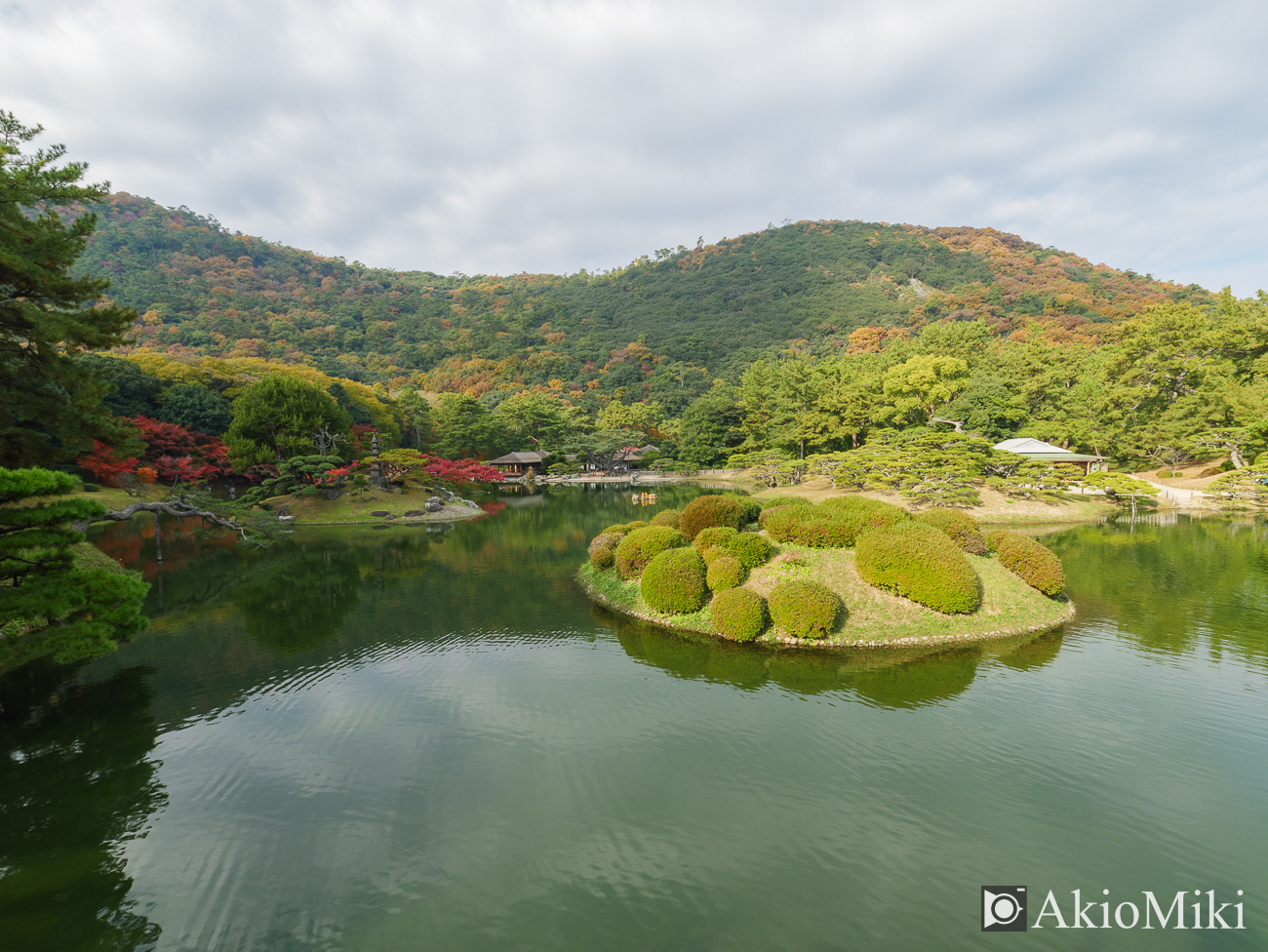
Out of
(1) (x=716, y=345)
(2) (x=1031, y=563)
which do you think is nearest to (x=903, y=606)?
(2) (x=1031, y=563)

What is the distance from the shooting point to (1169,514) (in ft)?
96.9

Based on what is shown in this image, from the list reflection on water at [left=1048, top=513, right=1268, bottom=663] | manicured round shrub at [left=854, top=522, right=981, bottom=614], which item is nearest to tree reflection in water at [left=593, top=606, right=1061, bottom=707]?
manicured round shrub at [left=854, top=522, right=981, bottom=614]

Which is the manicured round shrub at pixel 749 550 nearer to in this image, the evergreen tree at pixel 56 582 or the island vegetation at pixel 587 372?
the island vegetation at pixel 587 372

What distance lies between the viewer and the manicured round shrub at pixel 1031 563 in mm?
13609

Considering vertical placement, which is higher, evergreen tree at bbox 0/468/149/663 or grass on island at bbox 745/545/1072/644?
evergreen tree at bbox 0/468/149/663

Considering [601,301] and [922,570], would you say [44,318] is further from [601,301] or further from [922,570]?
[601,301]

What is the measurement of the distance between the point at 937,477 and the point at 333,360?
9215cm

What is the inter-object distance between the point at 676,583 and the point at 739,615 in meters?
1.96

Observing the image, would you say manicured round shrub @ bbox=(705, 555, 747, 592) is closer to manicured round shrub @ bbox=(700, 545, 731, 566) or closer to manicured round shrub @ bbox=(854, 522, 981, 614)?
manicured round shrub @ bbox=(700, 545, 731, 566)

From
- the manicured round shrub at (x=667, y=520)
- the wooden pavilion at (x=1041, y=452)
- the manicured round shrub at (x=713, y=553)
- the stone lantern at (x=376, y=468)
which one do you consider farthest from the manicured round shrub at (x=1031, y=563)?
the stone lantern at (x=376, y=468)

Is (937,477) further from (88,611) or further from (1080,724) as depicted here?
(88,611)

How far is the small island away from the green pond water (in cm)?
74

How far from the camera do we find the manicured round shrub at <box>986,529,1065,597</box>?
44.7 feet

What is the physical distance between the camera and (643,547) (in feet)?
50.1
